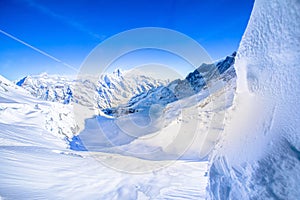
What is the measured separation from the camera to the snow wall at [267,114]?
1.45m

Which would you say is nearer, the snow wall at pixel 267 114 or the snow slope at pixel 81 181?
the snow wall at pixel 267 114

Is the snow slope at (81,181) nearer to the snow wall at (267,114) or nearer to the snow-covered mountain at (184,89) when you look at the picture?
the snow wall at (267,114)

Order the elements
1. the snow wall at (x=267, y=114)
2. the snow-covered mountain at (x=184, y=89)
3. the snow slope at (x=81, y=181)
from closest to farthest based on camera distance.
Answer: the snow wall at (x=267, y=114) < the snow slope at (x=81, y=181) < the snow-covered mountain at (x=184, y=89)

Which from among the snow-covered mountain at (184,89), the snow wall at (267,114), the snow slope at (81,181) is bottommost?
the snow slope at (81,181)

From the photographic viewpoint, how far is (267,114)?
5.40ft

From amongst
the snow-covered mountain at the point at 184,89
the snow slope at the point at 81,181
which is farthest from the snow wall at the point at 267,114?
the snow-covered mountain at the point at 184,89

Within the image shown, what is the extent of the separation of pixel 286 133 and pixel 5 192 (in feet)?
12.3

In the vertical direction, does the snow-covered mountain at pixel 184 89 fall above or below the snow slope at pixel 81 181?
above

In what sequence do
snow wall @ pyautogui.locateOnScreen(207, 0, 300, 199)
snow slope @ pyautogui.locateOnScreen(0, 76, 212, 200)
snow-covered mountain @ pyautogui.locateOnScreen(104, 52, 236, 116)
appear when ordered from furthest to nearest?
snow-covered mountain @ pyautogui.locateOnScreen(104, 52, 236, 116) < snow slope @ pyautogui.locateOnScreen(0, 76, 212, 200) < snow wall @ pyautogui.locateOnScreen(207, 0, 300, 199)

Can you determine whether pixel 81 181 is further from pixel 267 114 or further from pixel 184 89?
pixel 184 89

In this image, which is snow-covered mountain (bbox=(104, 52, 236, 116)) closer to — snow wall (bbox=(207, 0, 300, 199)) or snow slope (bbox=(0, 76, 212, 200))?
snow slope (bbox=(0, 76, 212, 200))

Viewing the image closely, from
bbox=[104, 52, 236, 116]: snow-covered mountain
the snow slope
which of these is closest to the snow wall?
the snow slope

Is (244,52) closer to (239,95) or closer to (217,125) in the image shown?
(239,95)

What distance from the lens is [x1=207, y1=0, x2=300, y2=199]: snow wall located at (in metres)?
1.45
